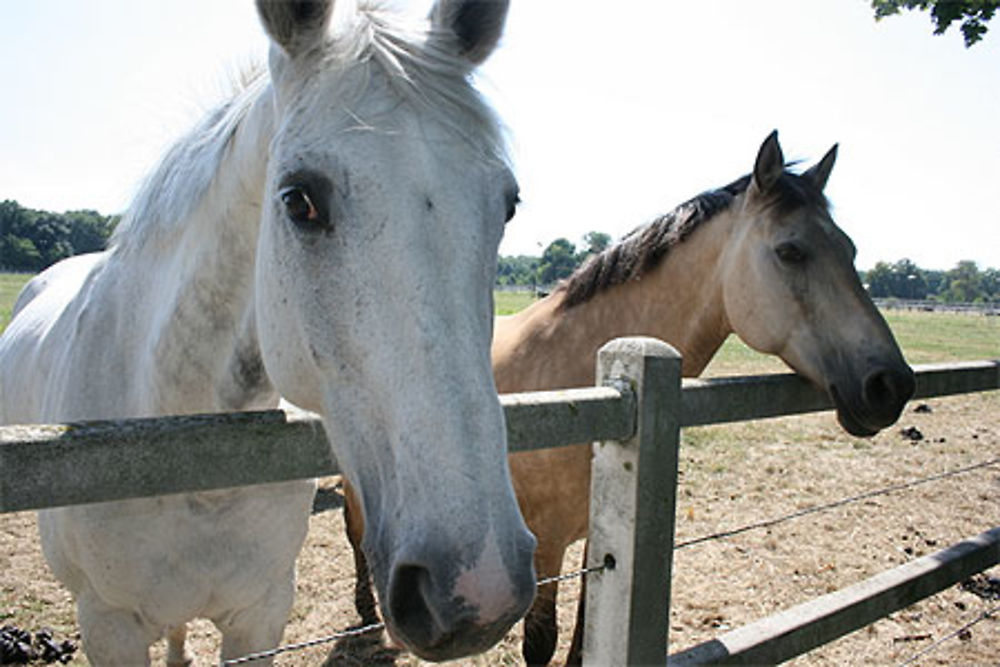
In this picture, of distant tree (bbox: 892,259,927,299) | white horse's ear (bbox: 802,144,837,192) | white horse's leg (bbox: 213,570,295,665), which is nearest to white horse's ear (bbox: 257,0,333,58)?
white horse's leg (bbox: 213,570,295,665)

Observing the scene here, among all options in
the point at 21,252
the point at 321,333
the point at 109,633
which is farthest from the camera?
the point at 21,252

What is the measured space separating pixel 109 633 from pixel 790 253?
312 cm

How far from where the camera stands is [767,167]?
10.5ft

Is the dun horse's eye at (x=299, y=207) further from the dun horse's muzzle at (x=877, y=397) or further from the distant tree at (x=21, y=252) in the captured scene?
the distant tree at (x=21, y=252)

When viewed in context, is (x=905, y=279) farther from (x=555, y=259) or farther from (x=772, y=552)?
(x=772, y=552)

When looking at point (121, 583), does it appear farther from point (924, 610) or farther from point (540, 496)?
point (924, 610)

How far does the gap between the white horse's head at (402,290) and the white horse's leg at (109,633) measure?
1242mm

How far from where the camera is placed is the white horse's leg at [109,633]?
6.61ft

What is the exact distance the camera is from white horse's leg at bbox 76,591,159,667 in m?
→ 2.02

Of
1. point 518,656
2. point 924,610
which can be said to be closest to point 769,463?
point 924,610

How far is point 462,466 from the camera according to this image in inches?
39.5

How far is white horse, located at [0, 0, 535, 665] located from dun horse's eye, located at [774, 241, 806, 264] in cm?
201

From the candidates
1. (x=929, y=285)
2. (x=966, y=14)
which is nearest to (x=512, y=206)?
(x=966, y=14)

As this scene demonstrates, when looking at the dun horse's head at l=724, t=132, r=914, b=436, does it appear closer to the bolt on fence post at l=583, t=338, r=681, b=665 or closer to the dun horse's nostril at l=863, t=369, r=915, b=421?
the dun horse's nostril at l=863, t=369, r=915, b=421
